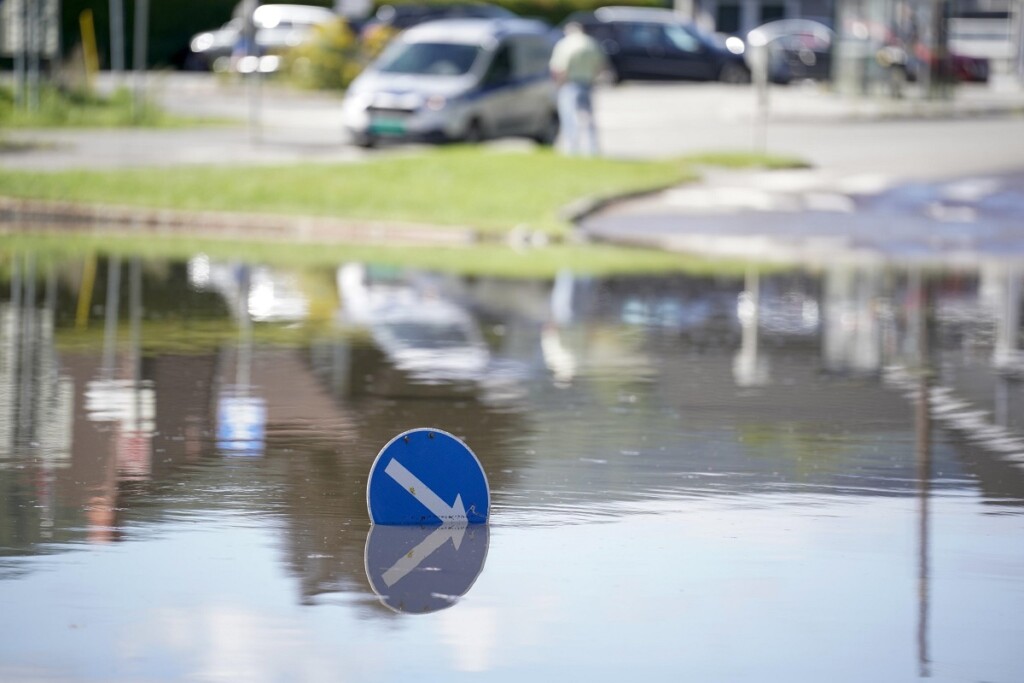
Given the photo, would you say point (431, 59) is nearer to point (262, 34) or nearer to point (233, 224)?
point (233, 224)

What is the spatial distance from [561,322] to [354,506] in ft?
24.1

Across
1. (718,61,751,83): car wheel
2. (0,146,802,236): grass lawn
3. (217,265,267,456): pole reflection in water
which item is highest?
(217,265,267,456): pole reflection in water

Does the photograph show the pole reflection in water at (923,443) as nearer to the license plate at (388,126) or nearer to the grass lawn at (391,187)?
the grass lawn at (391,187)

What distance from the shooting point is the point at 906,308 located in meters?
18.0

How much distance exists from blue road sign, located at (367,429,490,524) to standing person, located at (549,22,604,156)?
21.7 meters

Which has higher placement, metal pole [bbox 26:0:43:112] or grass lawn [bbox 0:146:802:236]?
metal pole [bbox 26:0:43:112]

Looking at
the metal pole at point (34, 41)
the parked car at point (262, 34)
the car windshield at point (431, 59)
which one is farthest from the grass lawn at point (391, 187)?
the parked car at point (262, 34)

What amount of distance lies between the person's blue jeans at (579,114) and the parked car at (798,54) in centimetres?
2097

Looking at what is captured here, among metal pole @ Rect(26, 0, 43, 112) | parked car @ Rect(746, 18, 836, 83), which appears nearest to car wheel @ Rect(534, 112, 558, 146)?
metal pole @ Rect(26, 0, 43, 112)

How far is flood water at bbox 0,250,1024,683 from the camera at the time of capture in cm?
695

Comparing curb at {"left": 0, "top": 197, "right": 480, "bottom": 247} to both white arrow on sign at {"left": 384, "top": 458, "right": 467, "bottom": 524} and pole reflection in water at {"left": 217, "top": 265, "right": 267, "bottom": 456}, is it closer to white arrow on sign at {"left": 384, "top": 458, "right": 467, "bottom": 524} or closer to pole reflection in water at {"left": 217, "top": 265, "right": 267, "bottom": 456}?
pole reflection in water at {"left": 217, "top": 265, "right": 267, "bottom": 456}

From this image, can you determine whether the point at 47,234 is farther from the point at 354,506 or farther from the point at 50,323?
the point at 354,506

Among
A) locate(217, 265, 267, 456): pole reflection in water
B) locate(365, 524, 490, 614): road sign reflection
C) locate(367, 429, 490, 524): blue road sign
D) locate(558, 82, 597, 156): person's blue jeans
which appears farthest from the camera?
locate(558, 82, 597, 156): person's blue jeans

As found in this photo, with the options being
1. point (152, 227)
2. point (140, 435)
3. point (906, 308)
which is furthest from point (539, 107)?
point (140, 435)
